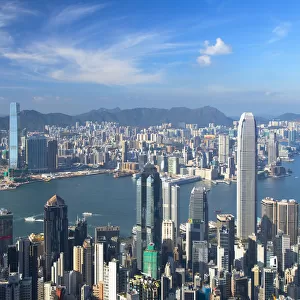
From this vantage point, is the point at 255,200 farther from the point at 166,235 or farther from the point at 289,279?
the point at 289,279

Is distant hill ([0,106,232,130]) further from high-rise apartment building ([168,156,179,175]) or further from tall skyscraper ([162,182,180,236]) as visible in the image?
tall skyscraper ([162,182,180,236])

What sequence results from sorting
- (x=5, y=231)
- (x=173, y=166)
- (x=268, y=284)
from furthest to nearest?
1. (x=173, y=166)
2. (x=5, y=231)
3. (x=268, y=284)

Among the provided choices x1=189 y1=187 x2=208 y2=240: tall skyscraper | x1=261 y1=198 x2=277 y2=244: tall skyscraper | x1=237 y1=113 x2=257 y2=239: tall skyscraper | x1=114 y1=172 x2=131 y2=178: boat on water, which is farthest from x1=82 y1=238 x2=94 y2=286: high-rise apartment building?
x1=114 y1=172 x2=131 y2=178: boat on water

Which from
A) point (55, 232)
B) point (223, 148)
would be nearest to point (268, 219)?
point (55, 232)

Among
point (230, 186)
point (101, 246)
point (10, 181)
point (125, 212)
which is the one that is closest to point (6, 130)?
point (10, 181)

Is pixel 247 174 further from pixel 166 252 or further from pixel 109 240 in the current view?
pixel 109 240

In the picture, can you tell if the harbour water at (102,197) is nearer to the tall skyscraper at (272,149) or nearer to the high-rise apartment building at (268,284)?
the tall skyscraper at (272,149)
